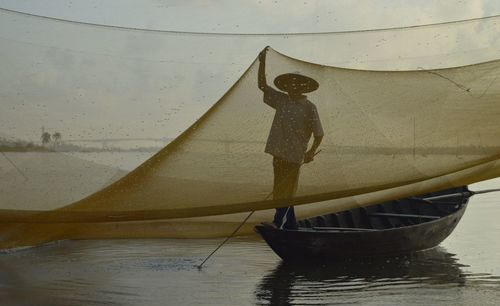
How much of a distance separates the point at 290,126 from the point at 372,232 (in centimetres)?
192

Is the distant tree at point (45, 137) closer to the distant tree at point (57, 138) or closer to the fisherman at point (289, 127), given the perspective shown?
the distant tree at point (57, 138)

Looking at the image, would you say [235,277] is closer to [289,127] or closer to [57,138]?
[289,127]

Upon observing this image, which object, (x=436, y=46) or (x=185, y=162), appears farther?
(x=436, y=46)

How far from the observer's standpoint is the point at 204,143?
6.60 meters

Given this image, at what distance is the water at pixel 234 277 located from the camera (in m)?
6.21

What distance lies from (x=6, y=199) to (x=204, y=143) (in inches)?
71.8

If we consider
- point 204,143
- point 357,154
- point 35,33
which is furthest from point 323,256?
point 35,33

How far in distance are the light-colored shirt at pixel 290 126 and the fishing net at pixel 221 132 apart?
0.28 ft

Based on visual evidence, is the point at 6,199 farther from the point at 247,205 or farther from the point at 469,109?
the point at 469,109

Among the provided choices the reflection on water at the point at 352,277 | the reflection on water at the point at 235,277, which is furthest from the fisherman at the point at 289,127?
the reflection on water at the point at 235,277

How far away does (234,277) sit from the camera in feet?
24.4

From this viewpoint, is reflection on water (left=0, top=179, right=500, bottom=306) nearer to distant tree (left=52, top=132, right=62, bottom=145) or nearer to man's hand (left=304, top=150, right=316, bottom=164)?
man's hand (left=304, top=150, right=316, bottom=164)

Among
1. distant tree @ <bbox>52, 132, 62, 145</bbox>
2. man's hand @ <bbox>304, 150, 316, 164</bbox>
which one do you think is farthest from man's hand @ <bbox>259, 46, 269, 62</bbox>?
distant tree @ <bbox>52, 132, 62, 145</bbox>

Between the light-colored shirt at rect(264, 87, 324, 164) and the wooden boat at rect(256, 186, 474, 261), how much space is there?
3.65 ft
